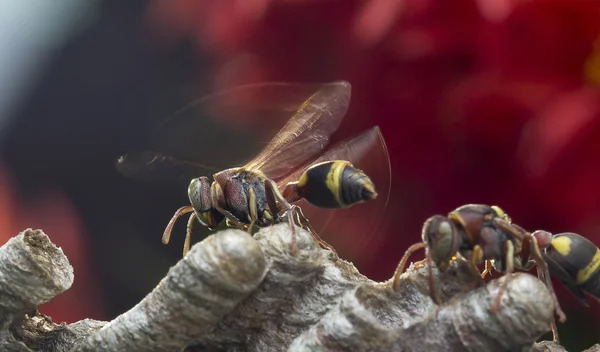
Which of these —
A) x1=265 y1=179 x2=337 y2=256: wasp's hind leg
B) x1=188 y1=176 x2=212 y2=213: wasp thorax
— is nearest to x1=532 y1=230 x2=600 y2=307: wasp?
x1=265 y1=179 x2=337 y2=256: wasp's hind leg

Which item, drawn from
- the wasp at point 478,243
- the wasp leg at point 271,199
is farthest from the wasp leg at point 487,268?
the wasp leg at point 271,199

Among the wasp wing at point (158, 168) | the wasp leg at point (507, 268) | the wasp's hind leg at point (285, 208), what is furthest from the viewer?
the wasp wing at point (158, 168)

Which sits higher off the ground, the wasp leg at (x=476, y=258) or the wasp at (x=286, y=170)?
the wasp at (x=286, y=170)

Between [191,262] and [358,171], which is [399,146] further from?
[191,262]

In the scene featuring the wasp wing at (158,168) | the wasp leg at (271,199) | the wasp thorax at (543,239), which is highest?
the wasp wing at (158,168)

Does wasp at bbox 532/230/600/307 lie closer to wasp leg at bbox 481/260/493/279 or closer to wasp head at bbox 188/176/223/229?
wasp leg at bbox 481/260/493/279

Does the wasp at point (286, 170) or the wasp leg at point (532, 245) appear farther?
the wasp at point (286, 170)

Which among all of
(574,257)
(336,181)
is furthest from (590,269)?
(336,181)

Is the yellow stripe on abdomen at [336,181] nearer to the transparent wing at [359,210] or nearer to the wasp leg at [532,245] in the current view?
the transparent wing at [359,210]
